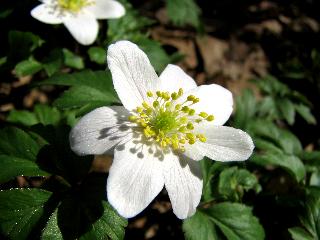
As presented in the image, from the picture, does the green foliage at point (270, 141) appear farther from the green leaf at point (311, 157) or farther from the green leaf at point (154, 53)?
the green leaf at point (154, 53)

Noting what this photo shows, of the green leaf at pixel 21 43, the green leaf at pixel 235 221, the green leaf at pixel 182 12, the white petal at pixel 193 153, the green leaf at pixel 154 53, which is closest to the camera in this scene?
the white petal at pixel 193 153

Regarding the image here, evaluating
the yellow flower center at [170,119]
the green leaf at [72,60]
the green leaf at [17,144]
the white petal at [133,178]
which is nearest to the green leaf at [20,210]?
the green leaf at [17,144]

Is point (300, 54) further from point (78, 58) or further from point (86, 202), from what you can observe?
point (86, 202)

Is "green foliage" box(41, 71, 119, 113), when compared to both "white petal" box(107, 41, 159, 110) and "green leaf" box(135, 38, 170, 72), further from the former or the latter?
"green leaf" box(135, 38, 170, 72)

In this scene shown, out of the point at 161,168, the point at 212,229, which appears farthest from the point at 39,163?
the point at 212,229

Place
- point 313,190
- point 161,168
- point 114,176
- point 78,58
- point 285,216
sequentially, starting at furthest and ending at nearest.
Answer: point 78,58
point 285,216
point 313,190
point 161,168
point 114,176

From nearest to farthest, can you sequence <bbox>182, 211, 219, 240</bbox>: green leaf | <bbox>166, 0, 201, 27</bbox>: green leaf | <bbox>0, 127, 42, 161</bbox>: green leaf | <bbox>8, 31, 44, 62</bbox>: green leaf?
<bbox>0, 127, 42, 161</bbox>: green leaf < <bbox>182, 211, 219, 240</bbox>: green leaf < <bbox>8, 31, 44, 62</bbox>: green leaf < <bbox>166, 0, 201, 27</bbox>: green leaf

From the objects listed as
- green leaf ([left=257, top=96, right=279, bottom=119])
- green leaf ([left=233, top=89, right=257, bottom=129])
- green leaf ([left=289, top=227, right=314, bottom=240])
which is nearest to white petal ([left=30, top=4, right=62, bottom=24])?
green leaf ([left=233, top=89, right=257, bottom=129])
